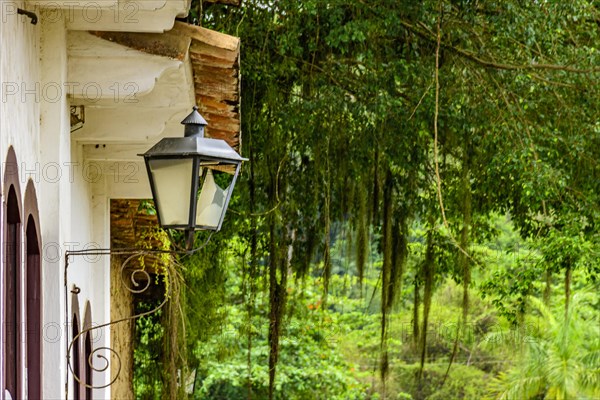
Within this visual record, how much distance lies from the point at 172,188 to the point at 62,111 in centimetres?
48

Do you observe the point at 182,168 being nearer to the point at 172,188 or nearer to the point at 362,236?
the point at 172,188

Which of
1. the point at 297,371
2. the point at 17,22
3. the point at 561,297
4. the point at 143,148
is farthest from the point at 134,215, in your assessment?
the point at 561,297

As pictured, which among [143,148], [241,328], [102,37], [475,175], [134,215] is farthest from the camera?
[241,328]

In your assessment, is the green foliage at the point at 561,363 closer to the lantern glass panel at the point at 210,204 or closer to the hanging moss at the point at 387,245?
the hanging moss at the point at 387,245

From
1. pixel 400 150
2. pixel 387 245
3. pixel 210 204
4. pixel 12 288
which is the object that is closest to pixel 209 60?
pixel 210 204

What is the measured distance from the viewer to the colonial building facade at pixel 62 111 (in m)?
3.72

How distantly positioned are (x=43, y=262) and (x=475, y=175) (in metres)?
6.96

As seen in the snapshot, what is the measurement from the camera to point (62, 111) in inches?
170

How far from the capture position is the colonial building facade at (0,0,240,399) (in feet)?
12.2

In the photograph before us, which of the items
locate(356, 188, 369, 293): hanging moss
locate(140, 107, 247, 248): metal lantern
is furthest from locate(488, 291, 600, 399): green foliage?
locate(140, 107, 247, 248): metal lantern

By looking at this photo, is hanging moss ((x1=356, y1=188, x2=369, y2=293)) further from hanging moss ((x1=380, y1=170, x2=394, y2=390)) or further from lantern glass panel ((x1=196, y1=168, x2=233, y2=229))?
lantern glass panel ((x1=196, y1=168, x2=233, y2=229))

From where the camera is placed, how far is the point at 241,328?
40.0 feet

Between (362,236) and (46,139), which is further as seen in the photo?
(362,236)

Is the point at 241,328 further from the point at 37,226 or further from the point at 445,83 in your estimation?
the point at 37,226
